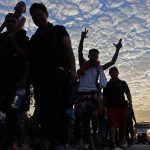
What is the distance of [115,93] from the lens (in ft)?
35.9

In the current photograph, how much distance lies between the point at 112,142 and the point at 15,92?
14.1 feet

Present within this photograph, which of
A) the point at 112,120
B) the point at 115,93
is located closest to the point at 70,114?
the point at 112,120

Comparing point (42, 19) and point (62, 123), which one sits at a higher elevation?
point (42, 19)

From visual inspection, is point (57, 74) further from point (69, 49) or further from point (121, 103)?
point (121, 103)

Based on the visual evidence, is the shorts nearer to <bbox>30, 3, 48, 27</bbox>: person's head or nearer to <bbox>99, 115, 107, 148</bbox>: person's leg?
<bbox>99, 115, 107, 148</bbox>: person's leg

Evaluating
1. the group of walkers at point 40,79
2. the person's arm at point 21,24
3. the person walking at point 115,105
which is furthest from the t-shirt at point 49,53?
the person walking at point 115,105

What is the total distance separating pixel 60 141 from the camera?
18.2 ft

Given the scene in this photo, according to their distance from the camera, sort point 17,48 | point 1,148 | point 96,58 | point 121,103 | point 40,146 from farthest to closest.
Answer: point 121,103 → point 96,58 → point 1,148 → point 17,48 → point 40,146

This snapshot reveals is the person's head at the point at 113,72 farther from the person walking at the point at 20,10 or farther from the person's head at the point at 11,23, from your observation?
the person's head at the point at 11,23

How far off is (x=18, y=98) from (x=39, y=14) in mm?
1157

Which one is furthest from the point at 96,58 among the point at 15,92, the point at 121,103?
the point at 15,92

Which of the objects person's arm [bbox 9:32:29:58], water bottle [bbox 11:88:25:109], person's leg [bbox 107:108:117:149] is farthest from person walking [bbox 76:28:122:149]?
water bottle [bbox 11:88:25:109]

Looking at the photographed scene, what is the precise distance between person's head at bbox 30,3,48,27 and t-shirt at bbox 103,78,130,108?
5313 mm

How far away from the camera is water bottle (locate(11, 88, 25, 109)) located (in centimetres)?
614
